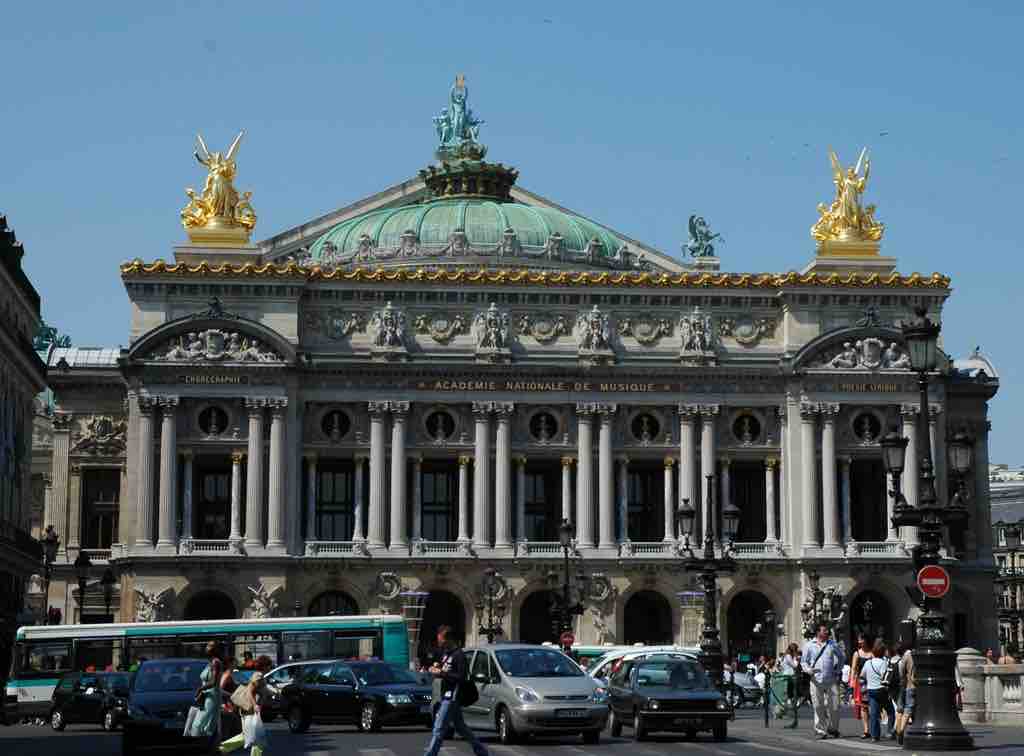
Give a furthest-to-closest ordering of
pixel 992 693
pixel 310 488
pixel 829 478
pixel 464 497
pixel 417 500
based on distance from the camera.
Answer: pixel 417 500
pixel 464 497
pixel 310 488
pixel 829 478
pixel 992 693

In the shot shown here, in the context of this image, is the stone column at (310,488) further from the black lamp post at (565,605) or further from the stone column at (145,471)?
the black lamp post at (565,605)

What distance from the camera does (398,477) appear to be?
92688mm

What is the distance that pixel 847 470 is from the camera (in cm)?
9462

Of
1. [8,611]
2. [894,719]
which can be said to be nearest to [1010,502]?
[8,611]

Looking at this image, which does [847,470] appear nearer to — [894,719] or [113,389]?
[113,389]

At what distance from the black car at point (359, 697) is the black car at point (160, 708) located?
761 cm

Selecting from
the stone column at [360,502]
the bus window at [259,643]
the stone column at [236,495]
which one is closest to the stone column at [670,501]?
the stone column at [360,502]

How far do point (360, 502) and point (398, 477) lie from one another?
2261 mm

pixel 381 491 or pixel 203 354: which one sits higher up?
pixel 203 354

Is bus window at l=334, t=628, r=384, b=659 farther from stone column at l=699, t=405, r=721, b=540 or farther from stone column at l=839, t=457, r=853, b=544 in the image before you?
stone column at l=839, t=457, r=853, b=544

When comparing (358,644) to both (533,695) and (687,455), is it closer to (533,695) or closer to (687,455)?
(687,455)

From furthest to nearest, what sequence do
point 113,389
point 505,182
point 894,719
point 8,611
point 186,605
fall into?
1. point 505,182
2. point 113,389
3. point 186,605
4. point 8,611
5. point 894,719

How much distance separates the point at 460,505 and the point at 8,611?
22.6m

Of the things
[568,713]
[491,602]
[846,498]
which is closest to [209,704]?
[568,713]
